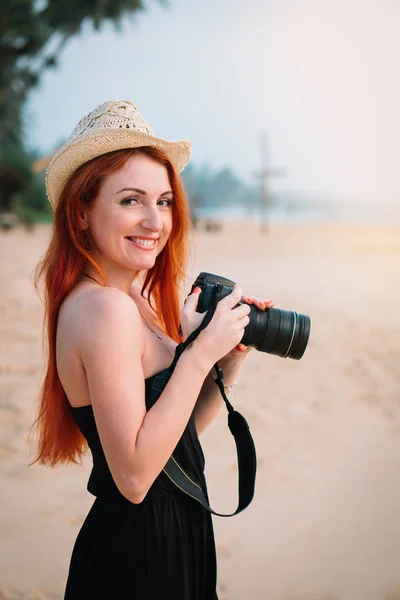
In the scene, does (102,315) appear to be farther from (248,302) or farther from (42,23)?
(42,23)

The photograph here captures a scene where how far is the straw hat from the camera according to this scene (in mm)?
1325

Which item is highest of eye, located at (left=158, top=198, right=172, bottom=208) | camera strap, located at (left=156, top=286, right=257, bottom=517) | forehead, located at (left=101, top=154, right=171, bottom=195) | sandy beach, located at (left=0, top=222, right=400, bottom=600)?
forehead, located at (left=101, top=154, right=171, bottom=195)

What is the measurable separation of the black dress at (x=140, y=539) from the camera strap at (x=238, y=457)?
0.03m

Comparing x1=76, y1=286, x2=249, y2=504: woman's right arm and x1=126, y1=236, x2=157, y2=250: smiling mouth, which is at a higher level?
x1=126, y1=236, x2=157, y2=250: smiling mouth

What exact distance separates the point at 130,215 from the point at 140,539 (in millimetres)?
715

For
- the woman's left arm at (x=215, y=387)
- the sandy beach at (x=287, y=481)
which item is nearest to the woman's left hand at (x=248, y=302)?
the woman's left arm at (x=215, y=387)

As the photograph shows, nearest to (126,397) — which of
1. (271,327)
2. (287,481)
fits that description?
(271,327)

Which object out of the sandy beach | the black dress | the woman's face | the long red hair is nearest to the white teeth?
the woman's face

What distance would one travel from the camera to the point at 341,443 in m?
3.90

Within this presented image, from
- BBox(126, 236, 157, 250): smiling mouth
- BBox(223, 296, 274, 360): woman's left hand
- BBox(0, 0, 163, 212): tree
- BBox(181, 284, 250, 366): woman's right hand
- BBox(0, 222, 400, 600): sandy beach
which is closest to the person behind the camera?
BBox(181, 284, 250, 366): woman's right hand

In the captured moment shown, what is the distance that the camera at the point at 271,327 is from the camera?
1.44m

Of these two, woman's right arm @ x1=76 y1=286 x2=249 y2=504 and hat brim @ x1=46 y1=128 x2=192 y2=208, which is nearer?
woman's right arm @ x1=76 y1=286 x2=249 y2=504

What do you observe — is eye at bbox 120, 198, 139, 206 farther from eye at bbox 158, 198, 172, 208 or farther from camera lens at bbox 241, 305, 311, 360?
camera lens at bbox 241, 305, 311, 360

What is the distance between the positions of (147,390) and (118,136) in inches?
22.1
